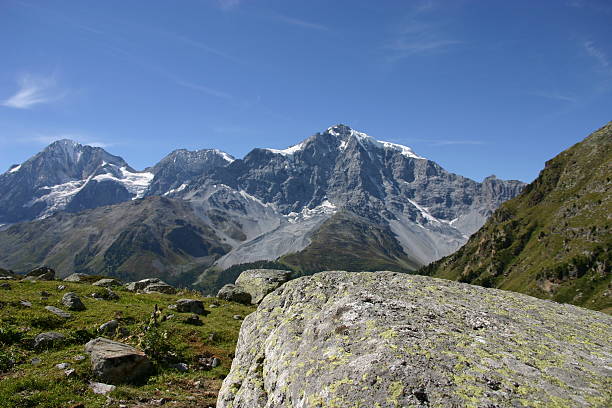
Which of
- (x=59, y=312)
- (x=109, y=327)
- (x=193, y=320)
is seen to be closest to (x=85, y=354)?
(x=109, y=327)

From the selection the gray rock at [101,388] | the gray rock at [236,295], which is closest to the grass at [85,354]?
the gray rock at [101,388]

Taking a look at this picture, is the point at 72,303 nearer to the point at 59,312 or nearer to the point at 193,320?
the point at 59,312

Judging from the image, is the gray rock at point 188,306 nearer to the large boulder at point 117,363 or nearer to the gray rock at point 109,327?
the gray rock at point 109,327

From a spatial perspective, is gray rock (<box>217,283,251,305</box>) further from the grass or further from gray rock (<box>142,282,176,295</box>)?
the grass

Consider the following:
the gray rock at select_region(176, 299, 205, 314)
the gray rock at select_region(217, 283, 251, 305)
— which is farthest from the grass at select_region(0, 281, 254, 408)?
the gray rock at select_region(217, 283, 251, 305)

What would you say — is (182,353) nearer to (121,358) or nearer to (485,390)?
(121,358)

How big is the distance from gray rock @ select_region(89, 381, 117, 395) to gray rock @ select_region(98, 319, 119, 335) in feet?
23.8

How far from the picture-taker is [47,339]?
21.0 meters

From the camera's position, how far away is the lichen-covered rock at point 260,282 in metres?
42.6

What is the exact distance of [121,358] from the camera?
18125mm

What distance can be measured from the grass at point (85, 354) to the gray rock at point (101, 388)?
11.3 inches

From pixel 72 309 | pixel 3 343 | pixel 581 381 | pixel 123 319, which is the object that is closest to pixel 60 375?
pixel 3 343

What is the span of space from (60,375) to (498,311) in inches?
722

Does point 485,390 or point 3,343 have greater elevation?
point 485,390
